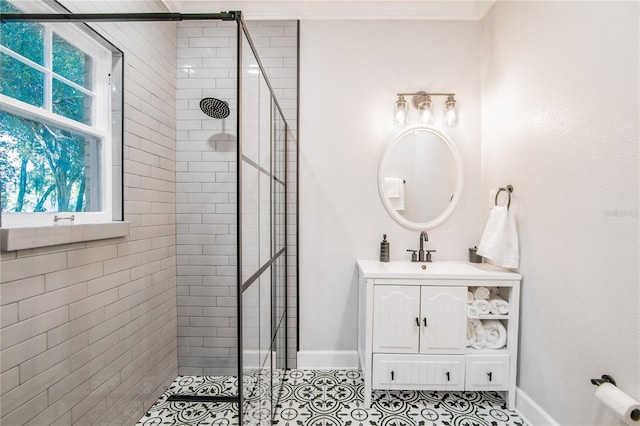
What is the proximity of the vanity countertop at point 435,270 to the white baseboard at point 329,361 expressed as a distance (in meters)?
0.77

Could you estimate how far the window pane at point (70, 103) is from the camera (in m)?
1.18

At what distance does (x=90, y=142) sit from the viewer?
135cm

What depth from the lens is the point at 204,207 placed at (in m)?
1.89

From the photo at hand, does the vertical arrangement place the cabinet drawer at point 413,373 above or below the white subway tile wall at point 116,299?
below

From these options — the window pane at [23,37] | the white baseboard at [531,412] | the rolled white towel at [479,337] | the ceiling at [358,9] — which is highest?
the ceiling at [358,9]

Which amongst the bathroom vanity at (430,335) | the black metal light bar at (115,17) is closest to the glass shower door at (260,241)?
the black metal light bar at (115,17)

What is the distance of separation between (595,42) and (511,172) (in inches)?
30.0

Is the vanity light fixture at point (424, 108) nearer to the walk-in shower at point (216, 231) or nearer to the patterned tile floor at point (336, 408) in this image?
the walk-in shower at point (216, 231)

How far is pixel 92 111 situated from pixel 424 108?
2040 millimetres

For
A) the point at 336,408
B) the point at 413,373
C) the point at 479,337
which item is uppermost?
the point at 479,337

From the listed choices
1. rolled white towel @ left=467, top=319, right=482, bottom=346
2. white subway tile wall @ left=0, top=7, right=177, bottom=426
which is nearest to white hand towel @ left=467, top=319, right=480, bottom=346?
rolled white towel @ left=467, top=319, right=482, bottom=346

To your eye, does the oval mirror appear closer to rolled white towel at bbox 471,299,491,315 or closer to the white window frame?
rolled white towel at bbox 471,299,491,315

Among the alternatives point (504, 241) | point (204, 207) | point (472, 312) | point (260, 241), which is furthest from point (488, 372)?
point (204, 207)

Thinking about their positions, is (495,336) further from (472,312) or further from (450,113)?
(450,113)
